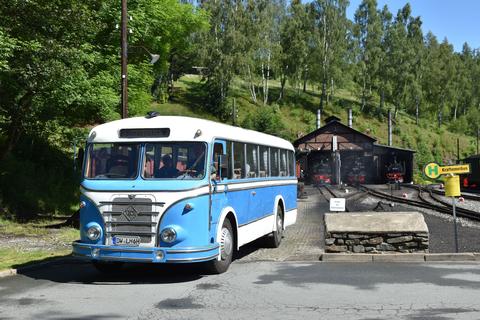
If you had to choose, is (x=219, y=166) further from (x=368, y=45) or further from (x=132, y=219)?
(x=368, y=45)

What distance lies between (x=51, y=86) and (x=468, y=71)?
99.8 meters

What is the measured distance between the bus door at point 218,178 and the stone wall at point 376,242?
288 cm

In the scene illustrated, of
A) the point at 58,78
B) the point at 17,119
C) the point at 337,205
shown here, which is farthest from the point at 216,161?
the point at 17,119

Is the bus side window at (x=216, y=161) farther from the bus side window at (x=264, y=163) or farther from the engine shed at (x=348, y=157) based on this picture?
the engine shed at (x=348, y=157)

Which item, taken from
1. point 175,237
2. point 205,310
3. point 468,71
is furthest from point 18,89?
point 468,71

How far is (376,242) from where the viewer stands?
1122cm

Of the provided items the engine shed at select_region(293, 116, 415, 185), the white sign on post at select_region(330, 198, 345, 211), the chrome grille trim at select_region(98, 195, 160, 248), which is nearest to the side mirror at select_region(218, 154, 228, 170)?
the chrome grille trim at select_region(98, 195, 160, 248)

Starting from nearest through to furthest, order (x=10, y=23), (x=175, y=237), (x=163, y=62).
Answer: (x=175, y=237)
(x=10, y=23)
(x=163, y=62)

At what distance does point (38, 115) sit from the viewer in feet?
60.4

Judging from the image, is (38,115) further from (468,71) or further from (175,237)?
(468,71)

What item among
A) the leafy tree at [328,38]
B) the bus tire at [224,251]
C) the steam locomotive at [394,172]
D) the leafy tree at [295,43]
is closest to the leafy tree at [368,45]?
the leafy tree at [328,38]

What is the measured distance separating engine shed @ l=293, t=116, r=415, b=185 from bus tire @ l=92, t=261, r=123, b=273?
5096cm

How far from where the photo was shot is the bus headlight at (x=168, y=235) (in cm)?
862

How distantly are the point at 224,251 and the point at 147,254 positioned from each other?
1627mm
